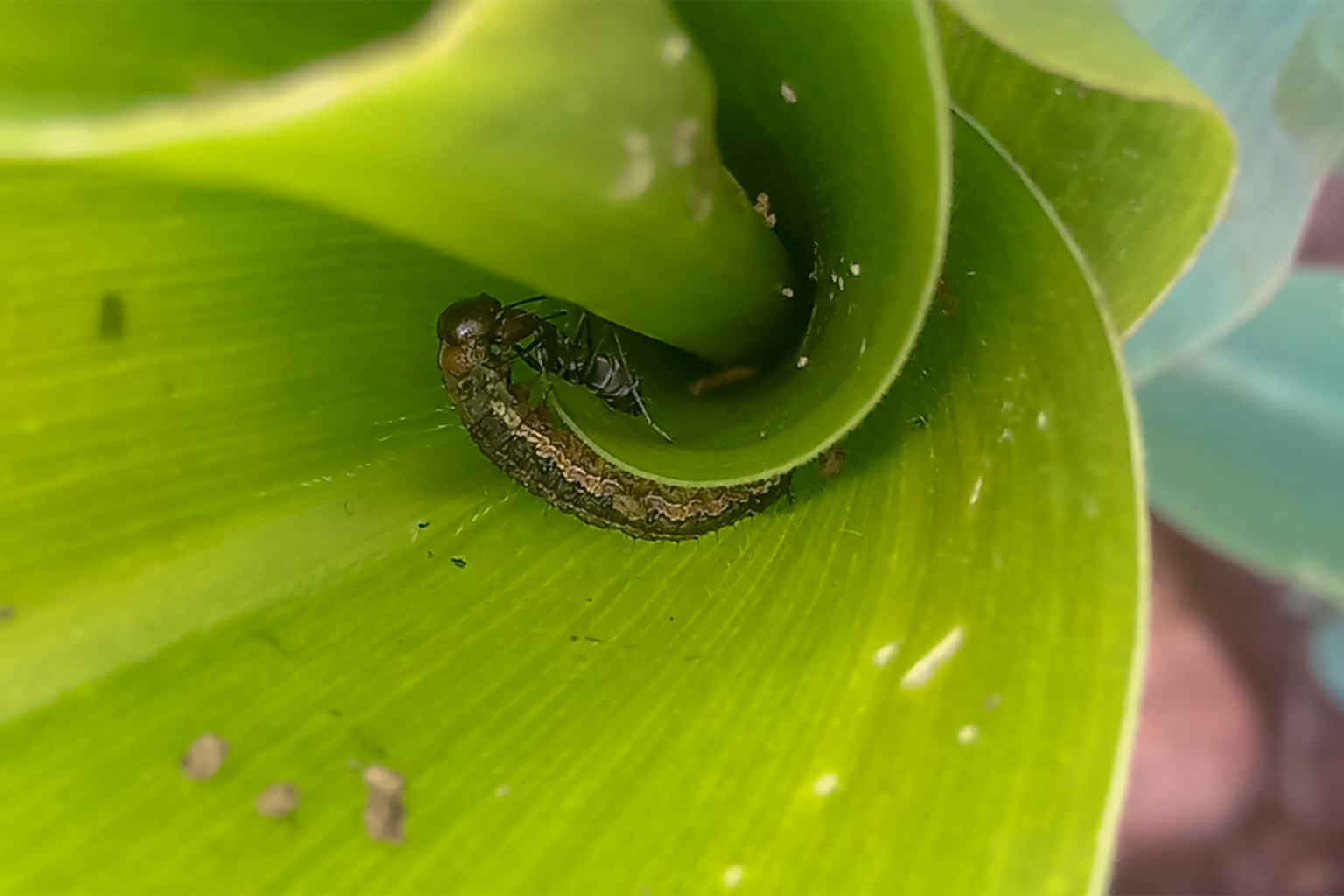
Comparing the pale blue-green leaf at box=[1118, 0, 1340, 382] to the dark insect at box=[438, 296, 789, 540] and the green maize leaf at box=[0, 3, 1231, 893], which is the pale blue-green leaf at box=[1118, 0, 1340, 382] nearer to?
the green maize leaf at box=[0, 3, 1231, 893]

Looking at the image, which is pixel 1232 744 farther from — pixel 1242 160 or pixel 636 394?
pixel 636 394

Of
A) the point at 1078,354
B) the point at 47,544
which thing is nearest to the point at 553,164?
the point at 1078,354

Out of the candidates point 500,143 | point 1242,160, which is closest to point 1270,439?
point 1242,160

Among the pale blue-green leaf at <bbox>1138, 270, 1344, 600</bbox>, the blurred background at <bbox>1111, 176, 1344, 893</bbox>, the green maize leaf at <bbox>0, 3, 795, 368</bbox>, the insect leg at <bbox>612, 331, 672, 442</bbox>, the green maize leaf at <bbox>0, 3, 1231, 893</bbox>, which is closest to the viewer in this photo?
the green maize leaf at <bbox>0, 3, 795, 368</bbox>

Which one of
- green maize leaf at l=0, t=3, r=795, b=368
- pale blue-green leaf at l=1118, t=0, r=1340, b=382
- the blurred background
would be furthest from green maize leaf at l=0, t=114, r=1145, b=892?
the blurred background

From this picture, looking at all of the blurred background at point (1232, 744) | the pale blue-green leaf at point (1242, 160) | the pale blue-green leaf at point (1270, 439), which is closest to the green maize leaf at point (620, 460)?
the pale blue-green leaf at point (1242, 160)

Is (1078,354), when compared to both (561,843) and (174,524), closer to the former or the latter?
(561,843)

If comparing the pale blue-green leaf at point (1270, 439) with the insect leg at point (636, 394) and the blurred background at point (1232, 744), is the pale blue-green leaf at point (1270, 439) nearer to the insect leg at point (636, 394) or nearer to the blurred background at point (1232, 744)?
the blurred background at point (1232, 744)
